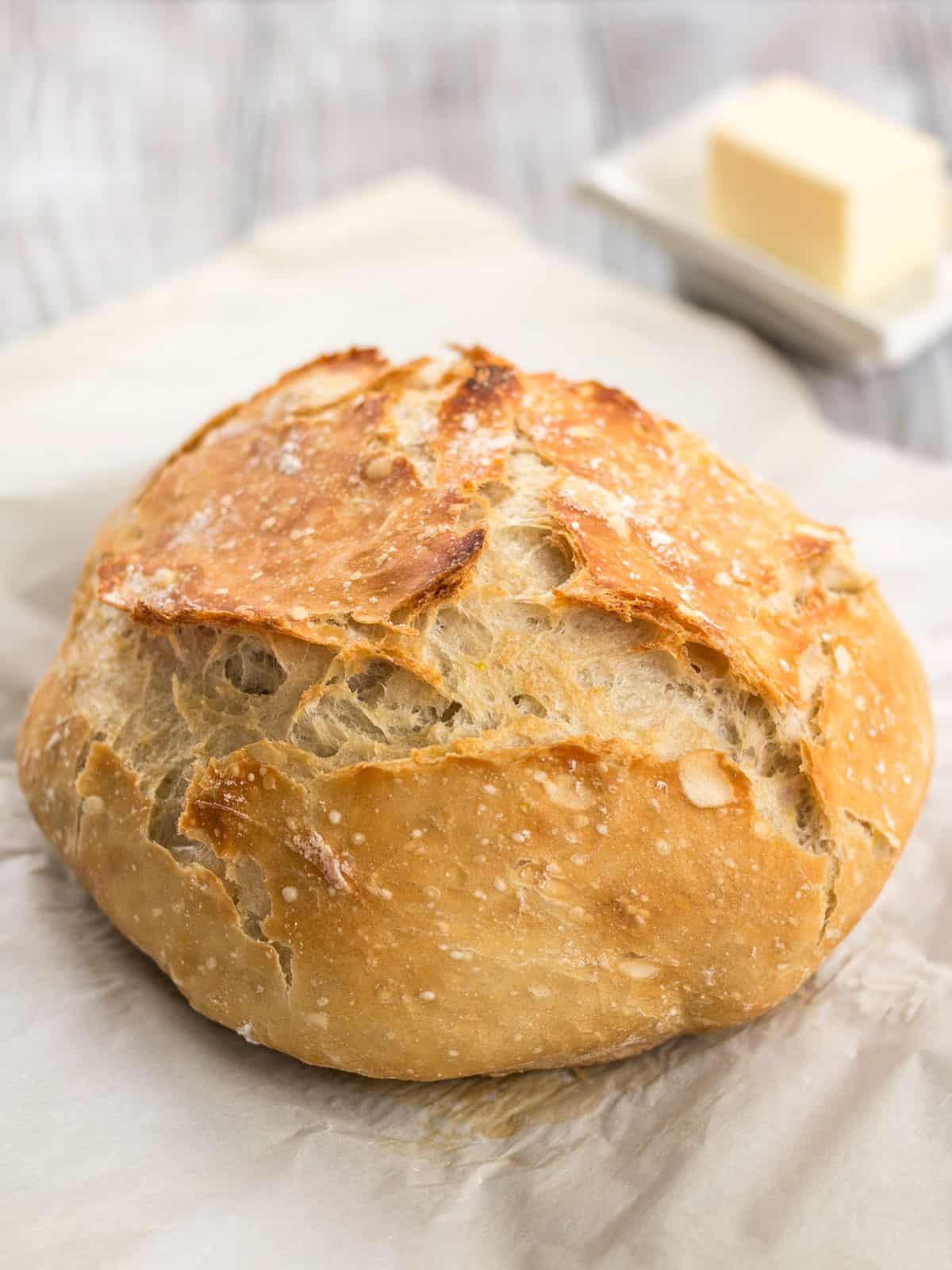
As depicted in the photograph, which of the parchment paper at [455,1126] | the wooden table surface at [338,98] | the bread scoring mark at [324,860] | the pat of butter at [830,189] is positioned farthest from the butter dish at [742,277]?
the bread scoring mark at [324,860]

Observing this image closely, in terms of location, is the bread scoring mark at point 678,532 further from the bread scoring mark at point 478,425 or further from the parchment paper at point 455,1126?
the parchment paper at point 455,1126

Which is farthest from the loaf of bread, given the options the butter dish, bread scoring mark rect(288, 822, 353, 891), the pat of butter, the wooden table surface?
the wooden table surface

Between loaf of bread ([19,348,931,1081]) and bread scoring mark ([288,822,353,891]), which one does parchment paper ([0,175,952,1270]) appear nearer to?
loaf of bread ([19,348,931,1081])

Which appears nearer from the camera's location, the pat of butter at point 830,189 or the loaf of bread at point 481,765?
the loaf of bread at point 481,765

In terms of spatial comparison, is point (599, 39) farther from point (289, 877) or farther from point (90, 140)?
point (289, 877)

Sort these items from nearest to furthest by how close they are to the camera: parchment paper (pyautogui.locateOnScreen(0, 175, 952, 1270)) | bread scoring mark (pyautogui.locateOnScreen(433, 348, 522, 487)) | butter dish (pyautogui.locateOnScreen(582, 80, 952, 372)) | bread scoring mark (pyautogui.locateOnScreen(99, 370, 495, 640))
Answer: parchment paper (pyautogui.locateOnScreen(0, 175, 952, 1270))
bread scoring mark (pyautogui.locateOnScreen(99, 370, 495, 640))
bread scoring mark (pyautogui.locateOnScreen(433, 348, 522, 487))
butter dish (pyautogui.locateOnScreen(582, 80, 952, 372))

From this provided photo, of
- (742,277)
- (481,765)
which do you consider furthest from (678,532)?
(742,277)
